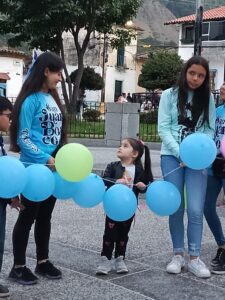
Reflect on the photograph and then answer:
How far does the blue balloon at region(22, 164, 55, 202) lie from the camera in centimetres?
378

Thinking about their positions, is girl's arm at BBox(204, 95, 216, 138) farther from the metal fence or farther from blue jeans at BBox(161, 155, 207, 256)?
the metal fence

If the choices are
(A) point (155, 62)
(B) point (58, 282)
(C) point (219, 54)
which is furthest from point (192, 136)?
(C) point (219, 54)

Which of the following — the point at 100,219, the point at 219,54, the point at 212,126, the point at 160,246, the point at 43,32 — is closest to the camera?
the point at 212,126

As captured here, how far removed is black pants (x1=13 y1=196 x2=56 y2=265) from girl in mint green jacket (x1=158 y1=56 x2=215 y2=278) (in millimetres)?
996

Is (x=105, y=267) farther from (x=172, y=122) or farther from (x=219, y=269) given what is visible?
(x=172, y=122)

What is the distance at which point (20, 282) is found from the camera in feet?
13.5

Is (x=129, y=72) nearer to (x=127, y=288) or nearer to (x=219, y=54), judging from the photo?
(x=219, y=54)

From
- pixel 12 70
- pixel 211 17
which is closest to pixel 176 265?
pixel 12 70

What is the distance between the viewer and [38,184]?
376cm

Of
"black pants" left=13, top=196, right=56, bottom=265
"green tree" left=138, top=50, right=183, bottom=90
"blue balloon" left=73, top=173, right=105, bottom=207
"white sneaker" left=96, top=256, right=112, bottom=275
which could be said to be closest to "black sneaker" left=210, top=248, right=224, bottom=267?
"white sneaker" left=96, top=256, right=112, bottom=275

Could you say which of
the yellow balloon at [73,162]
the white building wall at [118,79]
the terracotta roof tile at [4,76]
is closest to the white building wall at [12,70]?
the terracotta roof tile at [4,76]

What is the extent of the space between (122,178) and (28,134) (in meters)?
0.86

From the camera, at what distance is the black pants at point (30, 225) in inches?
162

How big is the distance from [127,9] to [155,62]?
53.4ft
